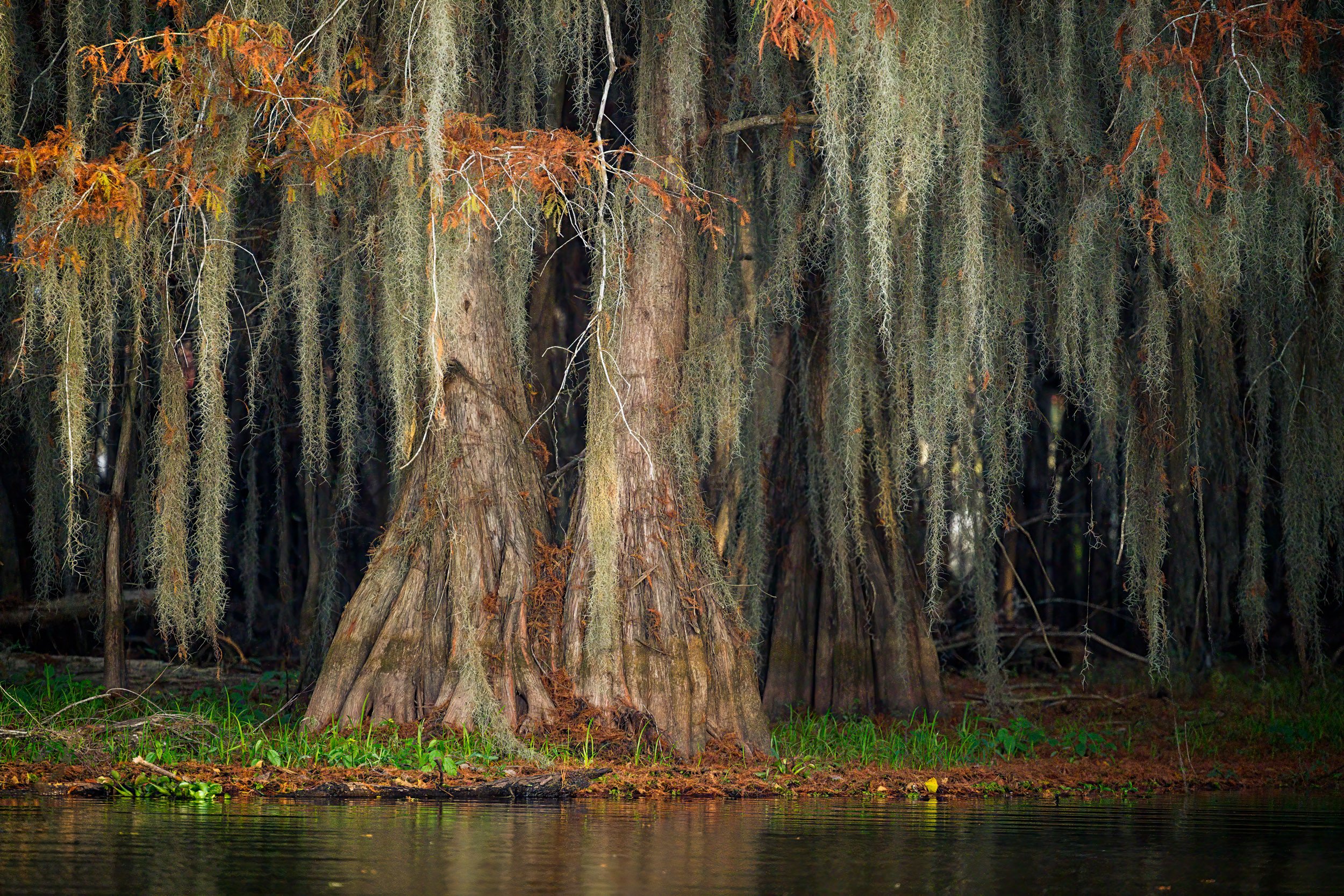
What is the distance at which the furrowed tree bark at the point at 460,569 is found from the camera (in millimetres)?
8508

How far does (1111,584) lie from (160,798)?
1208 cm

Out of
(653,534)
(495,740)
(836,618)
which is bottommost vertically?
(495,740)

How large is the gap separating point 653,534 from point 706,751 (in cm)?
127

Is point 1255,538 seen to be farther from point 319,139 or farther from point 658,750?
point 319,139

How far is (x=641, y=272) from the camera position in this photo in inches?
351

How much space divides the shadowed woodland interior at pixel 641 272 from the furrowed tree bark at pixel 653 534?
0.07ft

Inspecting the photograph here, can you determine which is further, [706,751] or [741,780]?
[706,751]

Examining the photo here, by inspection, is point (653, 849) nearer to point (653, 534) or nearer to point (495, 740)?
point (495, 740)

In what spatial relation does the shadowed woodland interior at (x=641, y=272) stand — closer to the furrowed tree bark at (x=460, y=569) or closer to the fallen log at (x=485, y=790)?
the furrowed tree bark at (x=460, y=569)

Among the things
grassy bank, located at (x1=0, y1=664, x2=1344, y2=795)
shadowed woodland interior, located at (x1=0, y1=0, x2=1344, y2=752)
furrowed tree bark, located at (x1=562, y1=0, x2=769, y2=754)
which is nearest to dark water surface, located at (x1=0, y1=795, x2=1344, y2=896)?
grassy bank, located at (x1=0, y1=664, x2=1344, y2=795)

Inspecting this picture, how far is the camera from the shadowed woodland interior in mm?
8234

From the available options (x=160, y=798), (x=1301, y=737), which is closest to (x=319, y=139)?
(x=160, y=798)

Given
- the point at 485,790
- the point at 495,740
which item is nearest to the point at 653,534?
the point at 495,740

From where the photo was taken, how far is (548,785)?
7398 mm
